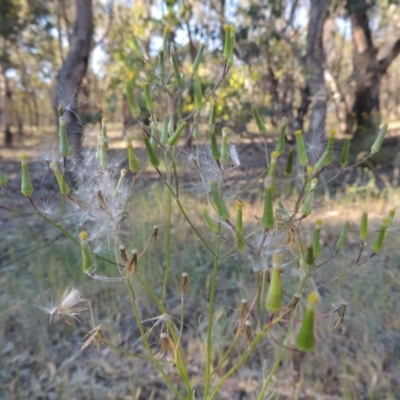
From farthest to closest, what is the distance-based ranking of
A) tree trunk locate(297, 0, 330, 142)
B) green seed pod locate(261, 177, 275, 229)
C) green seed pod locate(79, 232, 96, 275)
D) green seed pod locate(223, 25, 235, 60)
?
tree trunk locate(297, 0, 330, 142) < green seed pod locate(223, 25, 235, 60) < green seed pod locate(79, 232, 96, 275) < green seed pod locate(261, 177, 275, 229)

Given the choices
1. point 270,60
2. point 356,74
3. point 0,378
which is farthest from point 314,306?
point 356,74

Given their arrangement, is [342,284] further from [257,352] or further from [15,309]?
[15,309]

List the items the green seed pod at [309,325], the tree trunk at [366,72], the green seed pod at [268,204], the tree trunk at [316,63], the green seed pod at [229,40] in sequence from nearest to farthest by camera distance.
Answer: the green seed pod at [309,325], the green seed pod at [268,204], the green seed pod at [229,40], the tree trunk at [316,63], the tree trunk at [366,72]

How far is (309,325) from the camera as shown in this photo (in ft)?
1.62

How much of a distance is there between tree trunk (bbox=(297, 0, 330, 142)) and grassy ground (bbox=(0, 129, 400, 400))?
6.32 feet

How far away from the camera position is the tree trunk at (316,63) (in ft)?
14.7

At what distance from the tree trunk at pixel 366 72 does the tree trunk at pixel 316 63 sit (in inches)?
105

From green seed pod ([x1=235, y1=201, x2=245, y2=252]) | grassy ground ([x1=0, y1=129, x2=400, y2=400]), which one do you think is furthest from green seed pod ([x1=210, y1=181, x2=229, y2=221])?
grassy ground ([x1=0, y1=129, x2=400, y2=400])

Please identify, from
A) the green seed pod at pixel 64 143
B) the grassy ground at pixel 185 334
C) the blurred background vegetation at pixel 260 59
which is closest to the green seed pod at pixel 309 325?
the green seed pod at pixel 64 143

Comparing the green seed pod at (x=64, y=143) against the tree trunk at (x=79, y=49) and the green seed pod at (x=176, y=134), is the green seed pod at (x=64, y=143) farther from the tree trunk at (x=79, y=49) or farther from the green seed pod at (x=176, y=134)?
the tree trunk at (x=79, y=49)

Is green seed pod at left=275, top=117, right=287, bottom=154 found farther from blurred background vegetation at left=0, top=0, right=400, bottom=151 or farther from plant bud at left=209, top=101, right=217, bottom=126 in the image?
blurred background vegetation at left=0, top=0, right=400, bottom=151

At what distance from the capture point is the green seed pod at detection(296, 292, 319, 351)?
0.48 m

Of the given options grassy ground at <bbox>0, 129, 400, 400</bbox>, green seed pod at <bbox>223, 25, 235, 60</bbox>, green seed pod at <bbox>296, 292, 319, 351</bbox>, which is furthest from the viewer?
grassy ground at <bbox>0, 129, 400, 400</bbox>

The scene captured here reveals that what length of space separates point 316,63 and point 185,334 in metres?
3.57
